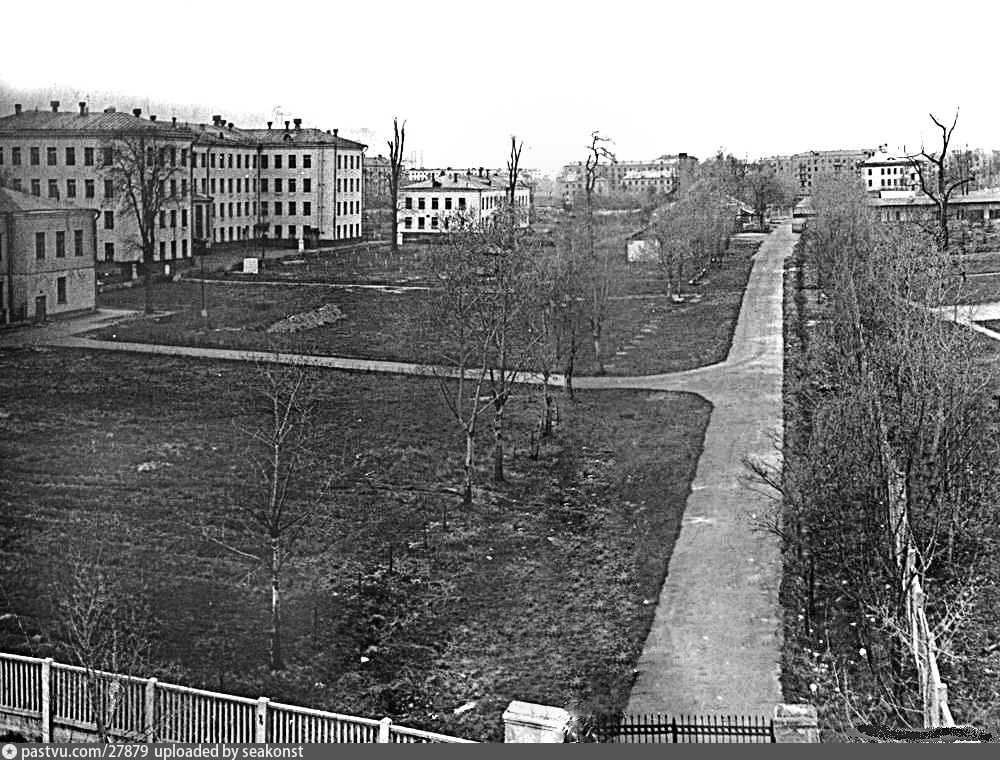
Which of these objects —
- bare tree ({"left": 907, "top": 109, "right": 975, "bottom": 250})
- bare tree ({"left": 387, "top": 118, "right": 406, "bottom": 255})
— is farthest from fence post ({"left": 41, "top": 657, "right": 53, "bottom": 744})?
bare tree ({"left": 907, "top": 109, "right": 975, "bottom": 250})

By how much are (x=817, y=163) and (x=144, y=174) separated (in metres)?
10.7

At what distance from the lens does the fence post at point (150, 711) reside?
8.38ft

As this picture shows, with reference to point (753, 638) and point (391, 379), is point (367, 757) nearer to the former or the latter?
point (753, 638)

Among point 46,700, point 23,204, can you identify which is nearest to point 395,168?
point 23,204

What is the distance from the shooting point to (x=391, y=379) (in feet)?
21.2

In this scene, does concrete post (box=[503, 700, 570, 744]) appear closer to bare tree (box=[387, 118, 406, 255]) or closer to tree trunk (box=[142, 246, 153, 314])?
tree trunk (box=[142, 246, 153, 314])

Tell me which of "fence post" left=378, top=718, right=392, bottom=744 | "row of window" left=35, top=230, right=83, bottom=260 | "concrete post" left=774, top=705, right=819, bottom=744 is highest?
"row of window" left=35, top=230, right=83, bottom=260

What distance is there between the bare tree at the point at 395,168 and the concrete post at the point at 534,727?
2.90m

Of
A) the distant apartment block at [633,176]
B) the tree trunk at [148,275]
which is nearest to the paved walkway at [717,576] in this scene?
the tree trunk at [148,275]

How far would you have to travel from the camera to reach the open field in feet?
14.3

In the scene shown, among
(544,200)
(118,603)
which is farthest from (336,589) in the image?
(544,200)

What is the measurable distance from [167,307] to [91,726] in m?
1.75

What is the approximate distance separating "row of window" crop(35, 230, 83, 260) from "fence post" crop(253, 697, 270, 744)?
1633 millimetres

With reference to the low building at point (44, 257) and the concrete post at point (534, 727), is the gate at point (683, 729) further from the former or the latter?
the low building at point (44, 257)
